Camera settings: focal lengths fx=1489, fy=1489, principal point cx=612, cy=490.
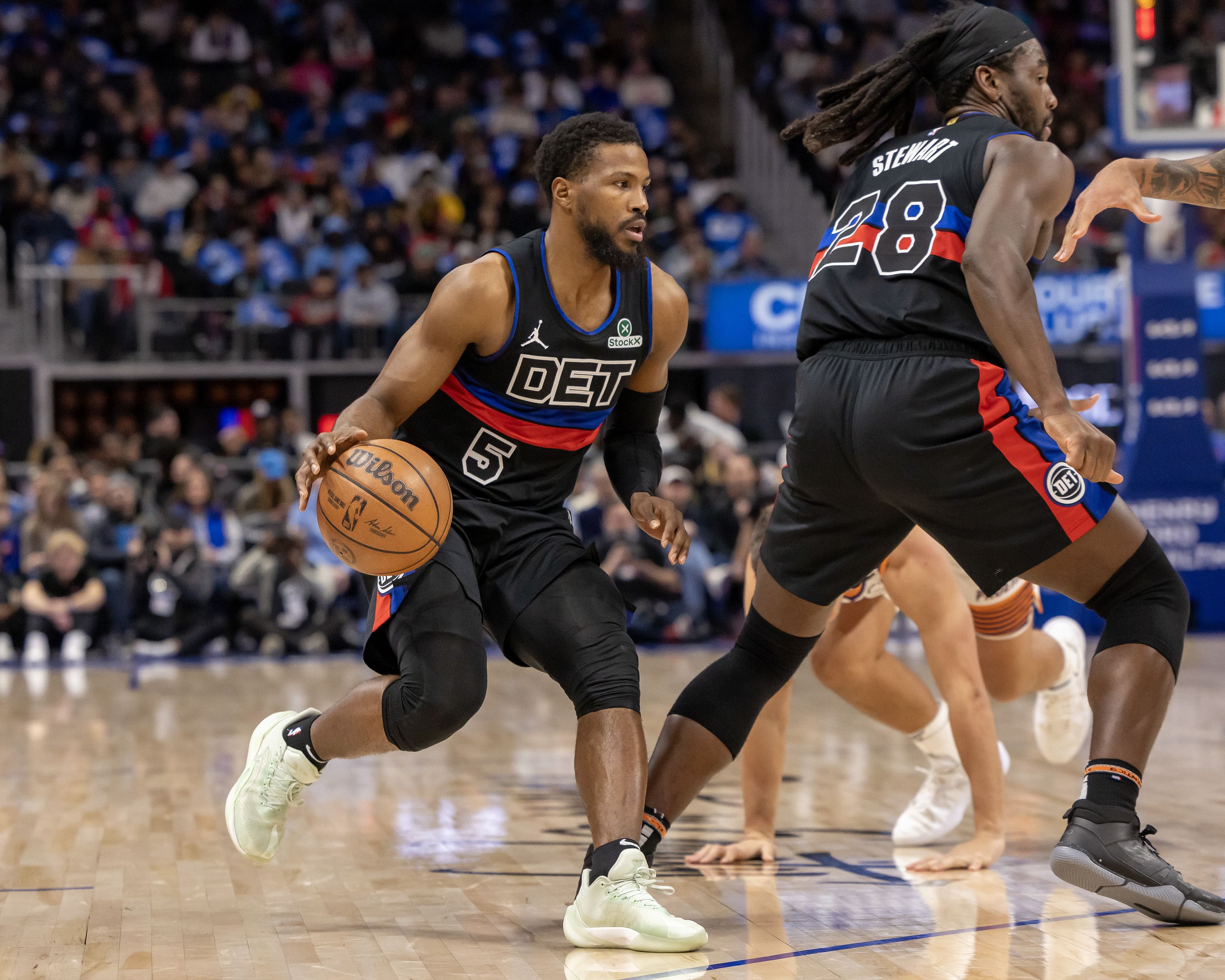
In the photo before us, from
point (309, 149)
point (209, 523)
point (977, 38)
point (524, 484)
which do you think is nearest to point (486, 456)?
point (524, 484)

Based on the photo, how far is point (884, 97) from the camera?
3.62m

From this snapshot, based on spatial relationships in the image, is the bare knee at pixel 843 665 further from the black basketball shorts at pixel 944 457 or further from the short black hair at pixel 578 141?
the short black hair at pixel 578 141

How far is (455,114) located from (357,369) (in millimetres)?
4518

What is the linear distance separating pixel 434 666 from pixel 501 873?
948 mm

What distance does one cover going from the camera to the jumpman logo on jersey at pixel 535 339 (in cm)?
368

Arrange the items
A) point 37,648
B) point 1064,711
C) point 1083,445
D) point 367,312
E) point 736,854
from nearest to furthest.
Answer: point 1083,445
point 736,854
point 1064,711
point 37,648
point 367,312

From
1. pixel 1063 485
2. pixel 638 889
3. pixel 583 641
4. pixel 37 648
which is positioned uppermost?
pixel 1063 485

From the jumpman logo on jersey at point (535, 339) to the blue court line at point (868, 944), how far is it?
4.97 feet

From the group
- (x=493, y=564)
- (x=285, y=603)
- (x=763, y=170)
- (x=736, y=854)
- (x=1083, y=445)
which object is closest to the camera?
(x=1083, y=445)

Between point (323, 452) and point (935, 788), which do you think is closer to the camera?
point (323, 452)

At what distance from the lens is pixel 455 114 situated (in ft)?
56.2

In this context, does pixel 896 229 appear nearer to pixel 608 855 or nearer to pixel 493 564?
pixel 493 564

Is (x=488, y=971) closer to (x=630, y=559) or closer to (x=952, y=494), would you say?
(x=952, y=494)

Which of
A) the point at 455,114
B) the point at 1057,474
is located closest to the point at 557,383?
the point at 1057,474
